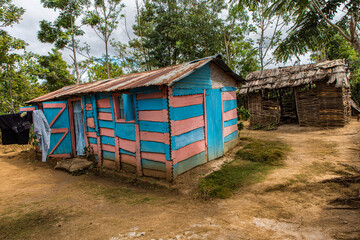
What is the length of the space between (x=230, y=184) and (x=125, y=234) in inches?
116

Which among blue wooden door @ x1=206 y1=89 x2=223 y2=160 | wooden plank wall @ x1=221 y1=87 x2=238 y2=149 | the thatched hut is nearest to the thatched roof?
the thatched hut

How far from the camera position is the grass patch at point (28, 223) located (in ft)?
12.4

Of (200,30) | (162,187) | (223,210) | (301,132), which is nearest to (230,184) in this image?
(223,210)

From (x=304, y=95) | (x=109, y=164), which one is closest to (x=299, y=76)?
(x=304, y=95)

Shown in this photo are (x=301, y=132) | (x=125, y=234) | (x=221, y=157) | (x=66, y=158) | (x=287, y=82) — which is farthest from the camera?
(x=287, y=82)

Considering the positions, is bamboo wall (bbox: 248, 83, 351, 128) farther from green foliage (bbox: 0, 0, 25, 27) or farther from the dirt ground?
green foliage (bbox: 0, 0, 25, 27)

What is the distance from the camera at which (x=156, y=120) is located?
18.6 feet

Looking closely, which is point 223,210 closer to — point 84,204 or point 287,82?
point 84,204

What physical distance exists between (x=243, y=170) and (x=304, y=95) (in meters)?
8.49

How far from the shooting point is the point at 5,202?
5270 mm

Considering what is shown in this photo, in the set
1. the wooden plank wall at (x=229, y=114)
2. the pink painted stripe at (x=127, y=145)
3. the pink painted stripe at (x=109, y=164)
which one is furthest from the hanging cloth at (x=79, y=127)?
the wooden plank wall at (x=229, y=114)

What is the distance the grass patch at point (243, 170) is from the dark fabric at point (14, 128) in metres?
6.43

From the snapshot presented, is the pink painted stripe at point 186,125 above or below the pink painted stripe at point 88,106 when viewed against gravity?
below

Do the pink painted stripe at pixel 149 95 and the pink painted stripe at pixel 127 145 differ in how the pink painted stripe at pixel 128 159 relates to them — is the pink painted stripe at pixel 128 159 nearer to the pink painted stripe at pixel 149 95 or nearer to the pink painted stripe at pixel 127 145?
the pink painted stripe at pixel 127 145
